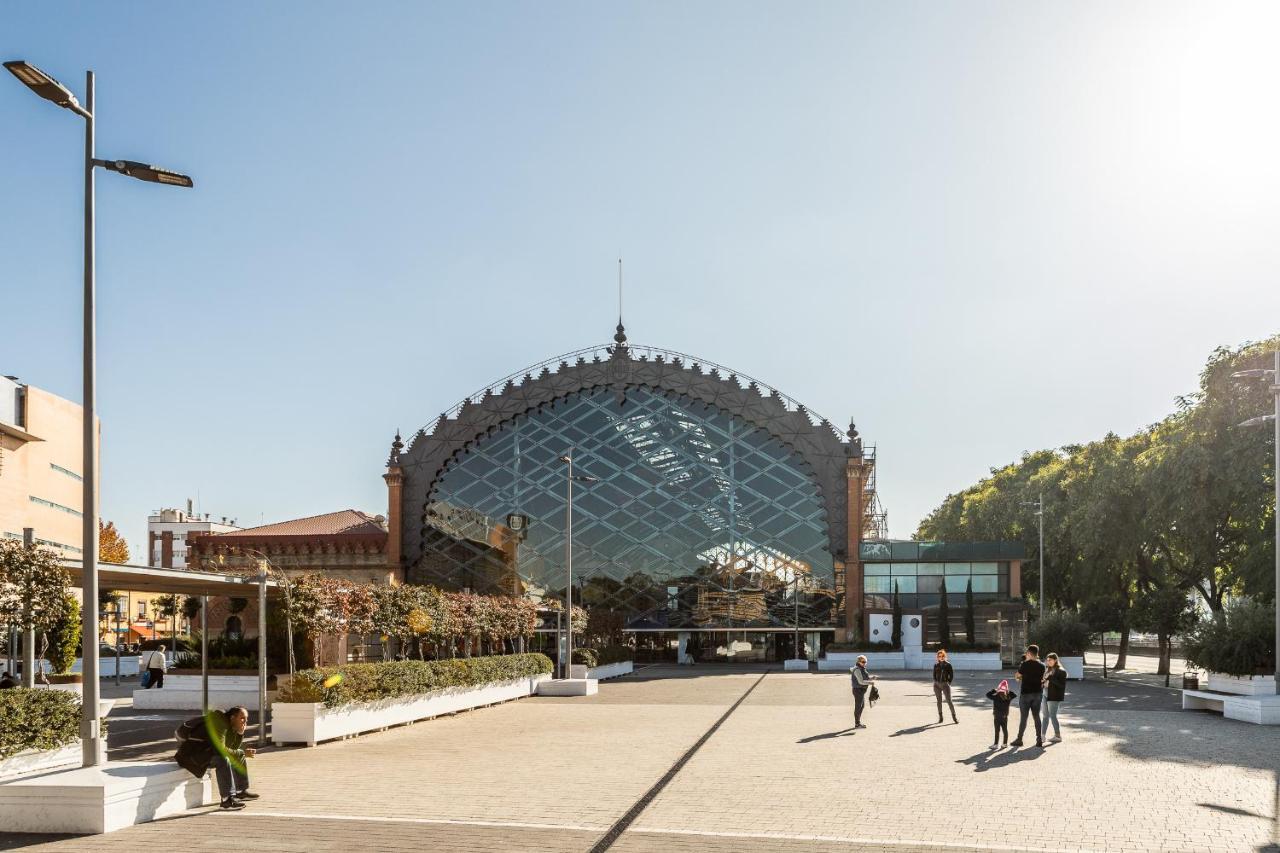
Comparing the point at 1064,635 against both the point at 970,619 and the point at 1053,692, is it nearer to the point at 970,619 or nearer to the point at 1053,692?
the point at 970,619

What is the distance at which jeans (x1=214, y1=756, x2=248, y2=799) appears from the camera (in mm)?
13719

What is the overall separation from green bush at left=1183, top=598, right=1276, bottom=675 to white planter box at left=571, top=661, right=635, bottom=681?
2118 cm

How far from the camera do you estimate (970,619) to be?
6012 cm

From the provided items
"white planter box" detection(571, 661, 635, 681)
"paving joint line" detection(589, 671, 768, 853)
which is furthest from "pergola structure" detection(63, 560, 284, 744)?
Answer: "white planter box" detection(571, 661, 635, 681)

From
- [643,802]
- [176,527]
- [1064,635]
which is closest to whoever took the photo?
[643,802]

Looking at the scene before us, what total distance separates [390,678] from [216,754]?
1126 cm

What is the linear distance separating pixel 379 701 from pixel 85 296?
1379cm

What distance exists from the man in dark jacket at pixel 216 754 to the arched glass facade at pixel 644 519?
1942 inches

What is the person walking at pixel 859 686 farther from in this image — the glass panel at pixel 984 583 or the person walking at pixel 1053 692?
the glass panel at pixel 984 583

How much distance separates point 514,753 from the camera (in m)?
19.8

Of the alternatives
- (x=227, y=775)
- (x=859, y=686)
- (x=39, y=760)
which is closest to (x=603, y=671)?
(x=859, y=686)

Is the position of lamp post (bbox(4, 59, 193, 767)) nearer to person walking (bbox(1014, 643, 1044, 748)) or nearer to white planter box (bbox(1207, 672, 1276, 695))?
person walking (bbox(1014, 643, 1044, 748))

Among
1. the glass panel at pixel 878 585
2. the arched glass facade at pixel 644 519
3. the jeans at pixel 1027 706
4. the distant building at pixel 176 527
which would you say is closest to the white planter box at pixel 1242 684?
the jeans at pixel 1027 706

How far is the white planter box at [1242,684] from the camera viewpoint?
27.6 m
